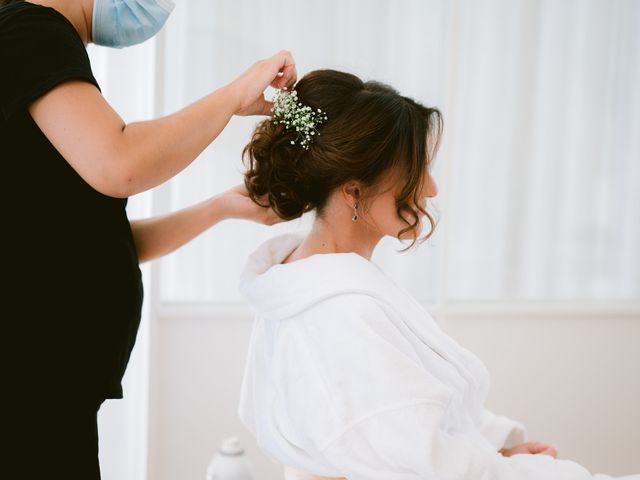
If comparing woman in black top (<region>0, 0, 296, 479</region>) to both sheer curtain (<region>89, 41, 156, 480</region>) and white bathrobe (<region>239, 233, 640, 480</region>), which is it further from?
sheer curtain (<region>89, 41, 156, 480</region>)

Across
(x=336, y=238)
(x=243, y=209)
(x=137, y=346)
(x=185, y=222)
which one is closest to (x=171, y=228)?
(x=185, y=222)

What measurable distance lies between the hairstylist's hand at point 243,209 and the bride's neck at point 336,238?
0.34 feet

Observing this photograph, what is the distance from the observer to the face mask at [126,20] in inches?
44.9

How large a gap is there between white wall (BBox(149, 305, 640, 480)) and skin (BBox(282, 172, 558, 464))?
116 cm

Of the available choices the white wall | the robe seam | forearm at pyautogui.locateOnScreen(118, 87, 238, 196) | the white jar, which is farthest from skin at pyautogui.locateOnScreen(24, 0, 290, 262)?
the white wall

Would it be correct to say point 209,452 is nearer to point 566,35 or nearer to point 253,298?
point 253,298

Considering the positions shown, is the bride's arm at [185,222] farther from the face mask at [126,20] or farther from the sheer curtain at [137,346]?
the sheer curtain at [137,346]

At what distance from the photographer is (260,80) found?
1.10 m

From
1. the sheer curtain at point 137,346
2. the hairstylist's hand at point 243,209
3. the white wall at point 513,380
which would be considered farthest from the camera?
the white wall at point 513,380

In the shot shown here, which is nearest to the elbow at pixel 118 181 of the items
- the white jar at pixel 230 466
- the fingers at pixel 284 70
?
the fingers at pixel 284 70

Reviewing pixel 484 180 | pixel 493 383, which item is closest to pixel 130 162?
pixel 484 180

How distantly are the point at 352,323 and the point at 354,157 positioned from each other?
1.05ft

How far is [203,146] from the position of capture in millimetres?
1022

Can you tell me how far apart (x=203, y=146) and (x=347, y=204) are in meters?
0.39
